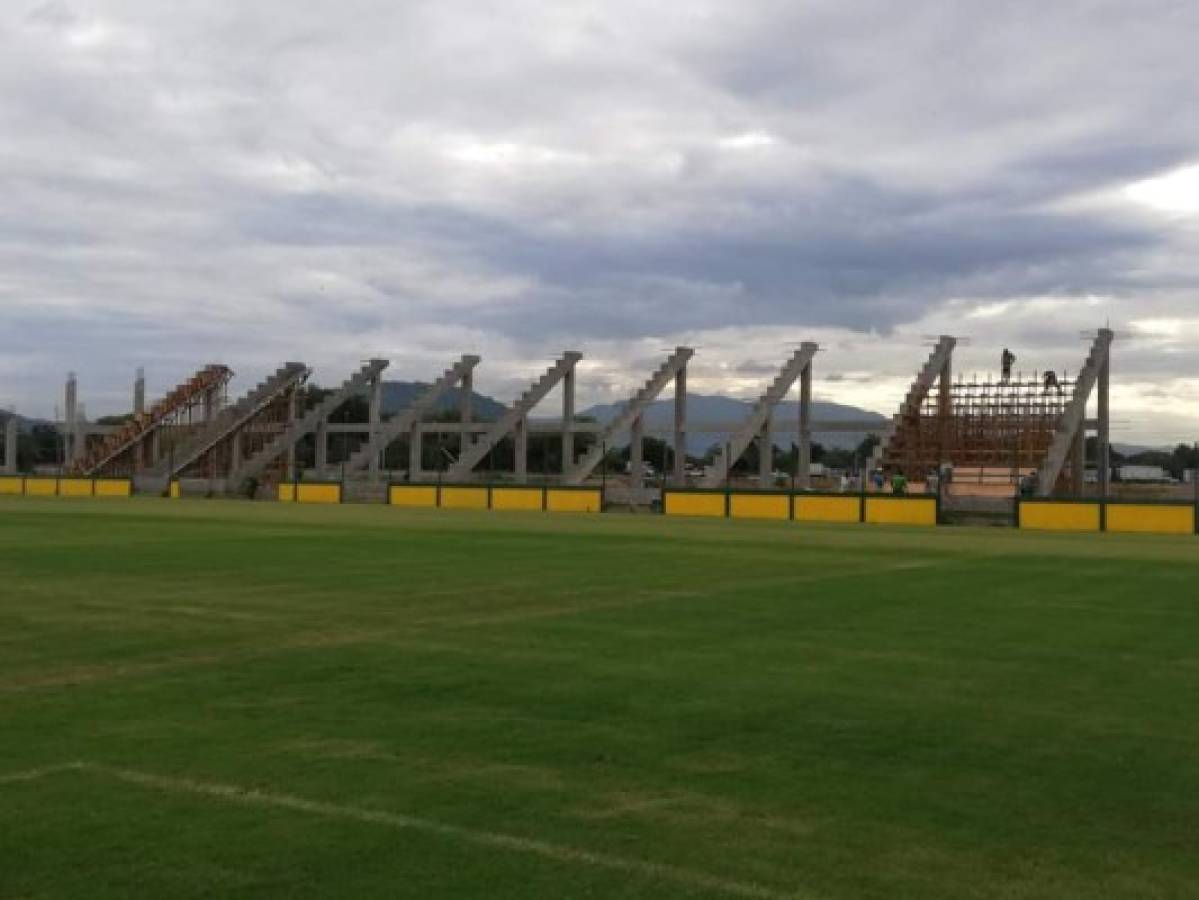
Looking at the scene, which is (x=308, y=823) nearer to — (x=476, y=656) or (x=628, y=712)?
(x=628, y=712)

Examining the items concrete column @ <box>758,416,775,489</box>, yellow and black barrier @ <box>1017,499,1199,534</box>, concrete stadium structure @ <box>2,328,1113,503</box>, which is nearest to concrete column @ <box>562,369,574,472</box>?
concrete stadium structure @ <box>2,328,1113,503</box>

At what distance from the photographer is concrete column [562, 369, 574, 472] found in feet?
236

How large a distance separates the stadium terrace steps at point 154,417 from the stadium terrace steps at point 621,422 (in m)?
27.0

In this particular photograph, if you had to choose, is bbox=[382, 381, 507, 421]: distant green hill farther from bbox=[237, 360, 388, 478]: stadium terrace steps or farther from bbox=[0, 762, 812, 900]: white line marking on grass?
bbox=[0, 762, 812, 900]: white line marking on grass

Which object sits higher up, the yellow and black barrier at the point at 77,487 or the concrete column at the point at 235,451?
the concrete column at the point at 235,451

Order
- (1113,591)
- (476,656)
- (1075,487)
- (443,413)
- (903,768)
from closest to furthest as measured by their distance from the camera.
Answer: (903,768)
(476,656)
(1113,591)
(1075,487)
(443,413)

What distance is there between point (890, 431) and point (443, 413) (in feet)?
145

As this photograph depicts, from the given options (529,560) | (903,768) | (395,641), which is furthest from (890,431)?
(903,768)

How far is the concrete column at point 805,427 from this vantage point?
6769 centimetres

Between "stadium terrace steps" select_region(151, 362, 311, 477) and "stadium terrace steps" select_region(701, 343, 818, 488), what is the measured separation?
97.4ft

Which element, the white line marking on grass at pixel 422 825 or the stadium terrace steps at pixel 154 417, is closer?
the white line marking on grass at pixel 422 825

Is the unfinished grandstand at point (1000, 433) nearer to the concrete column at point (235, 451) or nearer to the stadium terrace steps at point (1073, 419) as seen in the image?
the stadium terrace steps at point (1073, 419)

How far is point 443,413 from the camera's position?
10281 centimetres

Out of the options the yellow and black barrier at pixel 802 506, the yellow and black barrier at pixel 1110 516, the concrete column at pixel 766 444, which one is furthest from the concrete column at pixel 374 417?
the yellow and black barrier at pixel 1110 516
